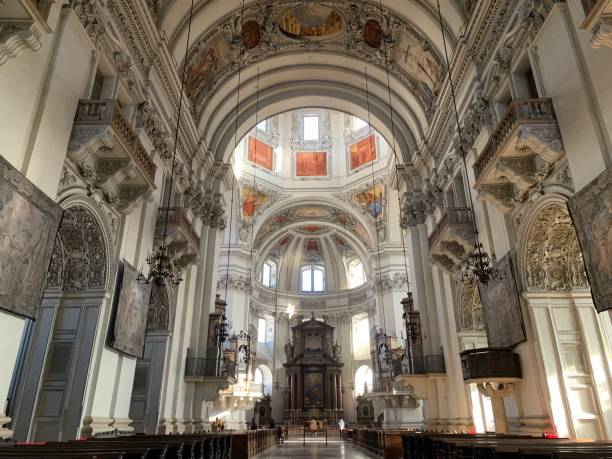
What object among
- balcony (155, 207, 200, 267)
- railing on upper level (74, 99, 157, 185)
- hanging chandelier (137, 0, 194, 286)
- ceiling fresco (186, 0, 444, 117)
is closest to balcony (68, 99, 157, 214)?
railing on upper level (74, 99, 157, 185)

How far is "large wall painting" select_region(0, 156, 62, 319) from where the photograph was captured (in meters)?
5.03

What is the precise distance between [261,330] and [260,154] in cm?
1044

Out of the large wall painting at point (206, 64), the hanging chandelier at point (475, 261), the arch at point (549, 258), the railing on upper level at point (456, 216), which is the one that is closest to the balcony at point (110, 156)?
the large wall painting at point (206, 64)

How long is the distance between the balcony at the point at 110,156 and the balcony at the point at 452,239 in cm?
619

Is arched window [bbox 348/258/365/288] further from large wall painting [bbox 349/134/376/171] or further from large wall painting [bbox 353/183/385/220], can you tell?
large wall painting [bbox 349/134/376/171]

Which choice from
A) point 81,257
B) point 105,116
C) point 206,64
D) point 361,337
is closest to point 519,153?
point 105,116

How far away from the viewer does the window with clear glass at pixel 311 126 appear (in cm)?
2556

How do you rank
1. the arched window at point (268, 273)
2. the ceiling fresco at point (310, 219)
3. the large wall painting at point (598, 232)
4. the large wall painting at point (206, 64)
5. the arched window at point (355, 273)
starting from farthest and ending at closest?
the arched window at point (355, 273) → the arched window at point (268, 273) → the ceiling fresco at point (310, 219) → the large wall painting at point (206, 64) → the large wall painting at point (598, 232)

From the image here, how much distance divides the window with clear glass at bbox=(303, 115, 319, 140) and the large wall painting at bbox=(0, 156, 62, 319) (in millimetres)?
20523

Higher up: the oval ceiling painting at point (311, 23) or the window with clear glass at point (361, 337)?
the oval ceiling painting at point (311, 23)

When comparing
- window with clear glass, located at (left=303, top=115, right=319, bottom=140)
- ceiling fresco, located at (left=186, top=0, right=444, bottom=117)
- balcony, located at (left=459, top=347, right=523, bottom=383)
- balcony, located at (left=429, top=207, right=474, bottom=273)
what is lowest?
balcony, located at (left=459, top=347, right=523, bottom=383)

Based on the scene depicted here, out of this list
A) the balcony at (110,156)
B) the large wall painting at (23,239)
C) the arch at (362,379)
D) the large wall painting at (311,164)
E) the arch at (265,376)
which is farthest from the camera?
the arch at (265,376)

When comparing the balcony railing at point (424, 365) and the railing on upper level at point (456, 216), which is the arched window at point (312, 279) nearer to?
the balcony railing at point (424, 365)

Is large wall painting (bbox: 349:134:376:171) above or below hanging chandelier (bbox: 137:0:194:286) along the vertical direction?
above
